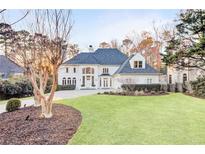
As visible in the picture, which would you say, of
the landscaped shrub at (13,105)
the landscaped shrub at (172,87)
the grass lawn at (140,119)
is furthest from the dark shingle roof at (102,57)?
the landscaped shrub at (13,105)

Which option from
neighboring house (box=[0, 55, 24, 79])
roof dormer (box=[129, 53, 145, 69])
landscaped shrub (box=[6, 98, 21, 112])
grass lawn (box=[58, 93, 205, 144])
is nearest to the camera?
grass lawn (box=[58, 93, 205, 144])

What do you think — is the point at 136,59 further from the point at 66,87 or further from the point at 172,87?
the point at 66,87

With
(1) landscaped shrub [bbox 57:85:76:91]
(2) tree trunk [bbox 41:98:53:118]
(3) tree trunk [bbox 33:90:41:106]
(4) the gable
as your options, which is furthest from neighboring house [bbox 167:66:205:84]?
(3) tree trunk [bbox 33:90:41:106]

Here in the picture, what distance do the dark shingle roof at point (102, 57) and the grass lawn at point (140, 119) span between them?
44 cm

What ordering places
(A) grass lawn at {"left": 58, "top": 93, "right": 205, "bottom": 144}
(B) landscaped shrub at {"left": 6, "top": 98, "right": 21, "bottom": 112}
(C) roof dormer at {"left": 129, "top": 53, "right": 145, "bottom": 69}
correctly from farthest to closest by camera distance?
(C) roof dormer at {"left": 129, "top": 53, "right": 145, "bottom": 69}, (B) landscaped shrub at {"left": 6, "top": 98, "right": 21, "bottom": 112}, (A) grass lawn at {"left": 58, "top": 93, "right": 205, "bottom": 144}

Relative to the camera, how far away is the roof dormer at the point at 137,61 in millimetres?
3835

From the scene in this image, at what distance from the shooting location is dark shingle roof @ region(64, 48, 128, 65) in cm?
379

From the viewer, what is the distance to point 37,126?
3.59 m

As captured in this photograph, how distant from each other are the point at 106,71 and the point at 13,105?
1.22 metres

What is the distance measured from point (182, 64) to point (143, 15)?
799 mm

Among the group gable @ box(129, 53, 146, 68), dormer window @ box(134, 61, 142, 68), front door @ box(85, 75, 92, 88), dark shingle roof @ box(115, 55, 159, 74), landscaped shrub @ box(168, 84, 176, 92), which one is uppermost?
gable @ box(129, 53, 146, 68)

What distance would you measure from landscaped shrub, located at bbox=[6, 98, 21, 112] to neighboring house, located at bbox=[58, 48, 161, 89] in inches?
22.4

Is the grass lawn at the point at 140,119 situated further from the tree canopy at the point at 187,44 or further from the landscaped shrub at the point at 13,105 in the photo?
the landscaped shrub at the point at 13,105

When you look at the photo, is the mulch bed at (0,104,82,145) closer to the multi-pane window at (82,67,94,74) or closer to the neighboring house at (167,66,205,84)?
the multi-pane window at (82,67,94,74)
